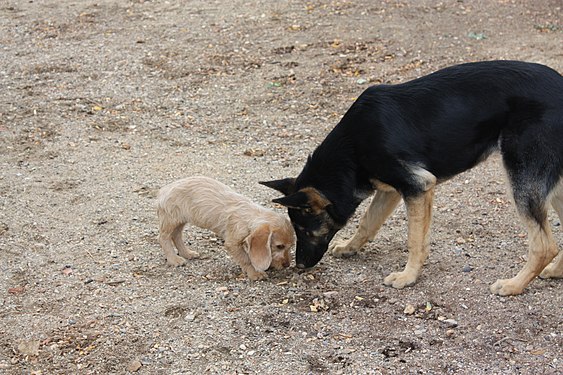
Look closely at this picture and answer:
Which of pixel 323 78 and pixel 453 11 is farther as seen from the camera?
pixel 453 11

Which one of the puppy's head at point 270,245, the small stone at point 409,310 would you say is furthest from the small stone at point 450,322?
the puppy's head at point 270,245

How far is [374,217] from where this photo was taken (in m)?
6.92

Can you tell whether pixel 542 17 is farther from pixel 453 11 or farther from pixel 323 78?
pixel 323 78

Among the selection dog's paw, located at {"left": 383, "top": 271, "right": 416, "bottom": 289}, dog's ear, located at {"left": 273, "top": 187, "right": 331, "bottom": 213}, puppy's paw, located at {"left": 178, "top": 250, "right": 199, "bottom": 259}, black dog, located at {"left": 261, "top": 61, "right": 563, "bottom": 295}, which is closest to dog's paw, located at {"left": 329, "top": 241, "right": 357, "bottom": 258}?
black dog, located at {"left": 261, "top": 61, "right": 563, "bottom": 295}

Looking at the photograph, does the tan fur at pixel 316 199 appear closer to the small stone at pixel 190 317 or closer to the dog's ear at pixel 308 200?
the dog's ear at pixel 308 200

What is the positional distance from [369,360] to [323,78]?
6.11 meters

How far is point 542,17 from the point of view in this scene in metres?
13.1

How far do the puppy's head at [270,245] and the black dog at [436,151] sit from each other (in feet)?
0.33

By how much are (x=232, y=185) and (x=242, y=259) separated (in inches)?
73.1

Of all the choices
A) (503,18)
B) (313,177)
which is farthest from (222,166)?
(503,18)

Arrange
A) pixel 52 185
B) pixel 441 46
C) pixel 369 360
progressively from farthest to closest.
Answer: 1. pixel 441 46
2. pixel 52 185
3. pixel 369 360

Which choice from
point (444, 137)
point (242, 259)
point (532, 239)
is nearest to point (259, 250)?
point (242, 259)

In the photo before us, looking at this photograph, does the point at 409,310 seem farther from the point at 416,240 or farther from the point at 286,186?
the point at 286,186

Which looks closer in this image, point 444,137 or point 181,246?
point 444,137
